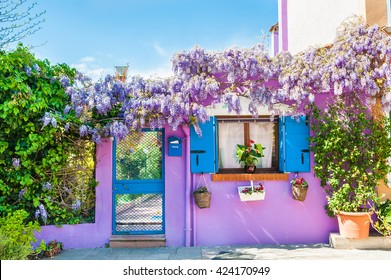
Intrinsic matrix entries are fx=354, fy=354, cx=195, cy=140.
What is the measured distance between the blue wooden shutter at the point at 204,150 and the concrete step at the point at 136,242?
132 cm

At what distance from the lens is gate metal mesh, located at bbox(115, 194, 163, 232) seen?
613 centimetres

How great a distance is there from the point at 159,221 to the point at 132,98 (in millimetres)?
2176

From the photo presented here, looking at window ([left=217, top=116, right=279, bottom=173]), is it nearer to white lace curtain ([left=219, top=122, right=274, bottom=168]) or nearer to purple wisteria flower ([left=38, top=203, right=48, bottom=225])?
white lace curtain ([left=219, top=122, right=274, bottom=168])

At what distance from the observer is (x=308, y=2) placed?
9.84m

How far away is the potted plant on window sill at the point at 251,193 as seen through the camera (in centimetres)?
591

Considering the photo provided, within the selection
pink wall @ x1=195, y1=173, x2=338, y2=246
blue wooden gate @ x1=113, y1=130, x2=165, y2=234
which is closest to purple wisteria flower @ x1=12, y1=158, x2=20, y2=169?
blue wooden gate @ x1=113, y1=130, x2=165, y2=234

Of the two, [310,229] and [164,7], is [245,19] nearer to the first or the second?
[164,7]

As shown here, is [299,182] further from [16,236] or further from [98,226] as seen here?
[16,236]

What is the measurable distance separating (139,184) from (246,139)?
206cm

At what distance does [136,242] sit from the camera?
5.95 metres

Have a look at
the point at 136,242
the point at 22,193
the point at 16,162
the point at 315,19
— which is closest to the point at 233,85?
the point at 136,242

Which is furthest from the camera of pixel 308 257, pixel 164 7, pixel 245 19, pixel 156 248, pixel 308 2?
pixel 308 2

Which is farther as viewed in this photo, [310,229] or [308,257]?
[310,229]

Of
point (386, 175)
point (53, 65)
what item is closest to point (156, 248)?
point (53, 65)
